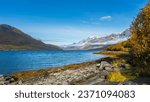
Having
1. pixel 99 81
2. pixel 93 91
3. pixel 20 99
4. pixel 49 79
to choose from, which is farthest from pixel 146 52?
pixel 20 99

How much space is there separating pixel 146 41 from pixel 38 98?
20.4m

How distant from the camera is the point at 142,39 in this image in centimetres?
3741

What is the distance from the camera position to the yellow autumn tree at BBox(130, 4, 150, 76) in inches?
1425

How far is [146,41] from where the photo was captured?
36125mm

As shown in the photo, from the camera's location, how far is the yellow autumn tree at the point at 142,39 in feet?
119

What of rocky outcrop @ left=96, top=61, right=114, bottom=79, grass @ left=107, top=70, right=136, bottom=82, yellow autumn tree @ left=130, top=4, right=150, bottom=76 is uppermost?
yellow autumn tree @ left=130, top=4, right=150, bottom=76

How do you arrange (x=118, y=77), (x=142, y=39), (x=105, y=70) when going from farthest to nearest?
(x=105, y=70), (x=142, y=39), (x=118, y=77)

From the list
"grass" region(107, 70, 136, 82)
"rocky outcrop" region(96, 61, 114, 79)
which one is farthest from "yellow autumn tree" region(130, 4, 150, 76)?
"rocky outcrop" region(96, 61, 114, 79)

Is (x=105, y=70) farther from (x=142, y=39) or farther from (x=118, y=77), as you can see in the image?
(x=118, y=77)

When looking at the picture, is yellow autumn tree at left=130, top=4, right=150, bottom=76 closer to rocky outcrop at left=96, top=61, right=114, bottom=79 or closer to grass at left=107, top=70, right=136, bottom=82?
grass at left=107, top=70, right=136, bottom=82

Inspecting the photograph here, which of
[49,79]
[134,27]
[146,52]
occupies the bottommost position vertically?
[49,79]

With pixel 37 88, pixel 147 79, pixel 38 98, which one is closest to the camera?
pixel 38 98

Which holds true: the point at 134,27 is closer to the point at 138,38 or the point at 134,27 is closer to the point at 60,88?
the point at 138,38

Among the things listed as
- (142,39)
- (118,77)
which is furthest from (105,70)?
(118,77)
